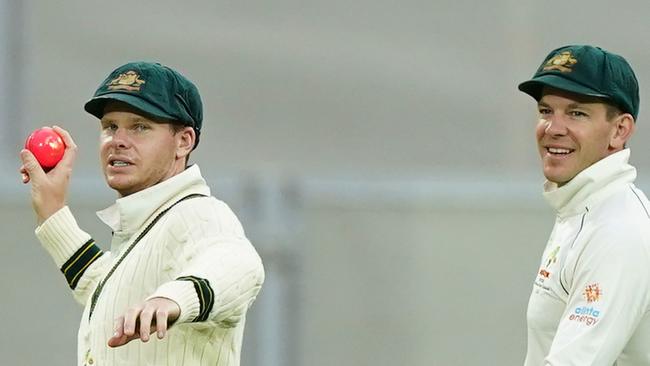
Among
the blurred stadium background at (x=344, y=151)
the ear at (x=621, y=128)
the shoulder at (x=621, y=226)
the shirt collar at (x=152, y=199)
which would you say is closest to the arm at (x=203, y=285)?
the shirt collar at (x=152, y=199)

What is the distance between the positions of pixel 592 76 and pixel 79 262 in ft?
5.38

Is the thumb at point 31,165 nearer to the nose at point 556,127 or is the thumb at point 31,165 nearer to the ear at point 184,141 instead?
the ear at point 184,141

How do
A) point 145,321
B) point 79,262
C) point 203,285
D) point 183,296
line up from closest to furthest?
point 145,321
point 183,296
point 203,285
point 79,262

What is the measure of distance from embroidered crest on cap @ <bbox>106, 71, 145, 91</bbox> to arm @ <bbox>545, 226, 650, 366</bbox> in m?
1.28

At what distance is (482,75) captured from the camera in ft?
26.5

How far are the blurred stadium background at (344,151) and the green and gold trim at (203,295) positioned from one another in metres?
3.32

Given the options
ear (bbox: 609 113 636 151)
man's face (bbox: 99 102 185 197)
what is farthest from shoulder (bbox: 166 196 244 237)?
ear (bbox: 609 113 636 151)

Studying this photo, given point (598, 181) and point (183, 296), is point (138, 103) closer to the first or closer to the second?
point (183, 296)

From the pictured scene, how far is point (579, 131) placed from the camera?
4680mm

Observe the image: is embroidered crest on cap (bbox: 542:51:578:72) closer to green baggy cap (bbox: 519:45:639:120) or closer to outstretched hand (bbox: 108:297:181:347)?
green baggy cap (bbox: 519:45:639:120)

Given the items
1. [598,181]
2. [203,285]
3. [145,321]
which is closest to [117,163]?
[203,285]

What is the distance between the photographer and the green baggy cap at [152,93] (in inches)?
183

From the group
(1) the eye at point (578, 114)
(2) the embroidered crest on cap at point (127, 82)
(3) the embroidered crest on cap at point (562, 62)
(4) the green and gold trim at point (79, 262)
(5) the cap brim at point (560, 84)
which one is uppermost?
(3) the embroidered crest on cap at point (562, 62)

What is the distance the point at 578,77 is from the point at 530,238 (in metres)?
3.05
